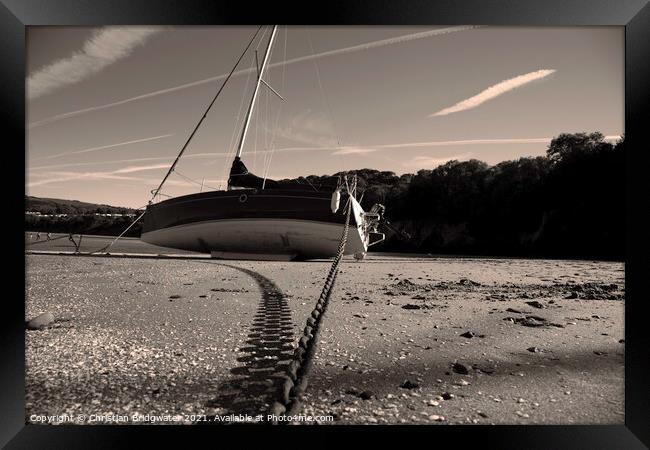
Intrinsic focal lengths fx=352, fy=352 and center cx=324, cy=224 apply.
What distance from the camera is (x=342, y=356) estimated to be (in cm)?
293

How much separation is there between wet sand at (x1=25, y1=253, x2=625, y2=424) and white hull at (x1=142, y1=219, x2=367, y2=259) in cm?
715

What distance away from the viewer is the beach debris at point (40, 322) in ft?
11.7

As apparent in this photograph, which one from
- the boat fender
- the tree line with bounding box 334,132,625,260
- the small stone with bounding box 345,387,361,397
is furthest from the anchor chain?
the tree line with bounding box 334,132,625,260

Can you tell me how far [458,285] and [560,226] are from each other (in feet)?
61.1

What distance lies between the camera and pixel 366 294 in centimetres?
600

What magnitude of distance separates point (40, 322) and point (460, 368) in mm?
4075

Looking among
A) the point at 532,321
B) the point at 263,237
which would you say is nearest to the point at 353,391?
the point at 532,321

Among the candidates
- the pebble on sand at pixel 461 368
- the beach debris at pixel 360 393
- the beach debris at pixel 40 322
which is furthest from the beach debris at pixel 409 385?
the beach debris at pixel 40 322
